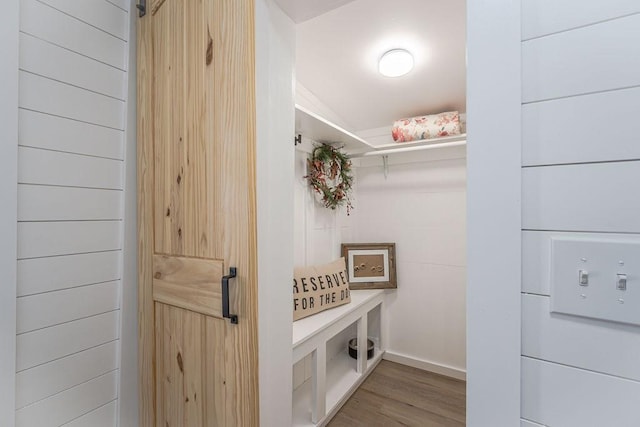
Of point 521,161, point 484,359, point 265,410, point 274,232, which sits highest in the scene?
point 521,161

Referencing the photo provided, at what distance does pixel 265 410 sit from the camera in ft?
2.98

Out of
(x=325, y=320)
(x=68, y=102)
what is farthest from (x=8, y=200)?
(x=325, y=320)

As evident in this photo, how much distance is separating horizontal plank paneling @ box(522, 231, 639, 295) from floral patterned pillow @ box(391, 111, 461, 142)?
70.7 inches

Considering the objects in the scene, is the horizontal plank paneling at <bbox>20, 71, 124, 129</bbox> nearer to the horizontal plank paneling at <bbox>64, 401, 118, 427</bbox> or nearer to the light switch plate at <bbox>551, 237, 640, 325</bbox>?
the horizontal plank paneling at <bbox>64, 401, 118, 427</bbox>

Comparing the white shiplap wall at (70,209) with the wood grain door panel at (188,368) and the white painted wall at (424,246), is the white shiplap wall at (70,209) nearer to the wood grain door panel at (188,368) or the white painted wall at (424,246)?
the wood grain door panel at (188,368)

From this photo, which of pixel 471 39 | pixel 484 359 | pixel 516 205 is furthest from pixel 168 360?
pixel 471 39

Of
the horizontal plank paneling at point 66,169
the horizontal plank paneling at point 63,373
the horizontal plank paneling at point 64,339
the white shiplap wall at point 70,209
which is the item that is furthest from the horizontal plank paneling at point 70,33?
the horizontal plank paneling at point 63,373

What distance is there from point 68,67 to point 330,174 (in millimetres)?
1582

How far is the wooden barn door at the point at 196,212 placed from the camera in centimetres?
85

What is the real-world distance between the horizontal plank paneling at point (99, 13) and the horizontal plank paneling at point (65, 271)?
2.75 ft

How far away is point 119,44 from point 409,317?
100 inches

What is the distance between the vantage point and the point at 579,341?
47cm

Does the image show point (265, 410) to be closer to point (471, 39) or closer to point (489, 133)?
point (489, 133)

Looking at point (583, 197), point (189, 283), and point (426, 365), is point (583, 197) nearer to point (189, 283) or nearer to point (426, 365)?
point (189, 283)
